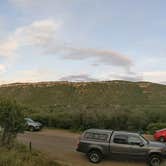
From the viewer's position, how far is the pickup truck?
1609 cm

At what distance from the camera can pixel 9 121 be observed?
18.2 meters

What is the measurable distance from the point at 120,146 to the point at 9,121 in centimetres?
638

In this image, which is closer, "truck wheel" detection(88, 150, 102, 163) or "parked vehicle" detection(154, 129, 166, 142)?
"truck wheel" detection(88, 150, 102, 163)

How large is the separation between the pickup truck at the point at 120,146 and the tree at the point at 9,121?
3.82 meters

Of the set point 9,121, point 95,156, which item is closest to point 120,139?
point 95,156

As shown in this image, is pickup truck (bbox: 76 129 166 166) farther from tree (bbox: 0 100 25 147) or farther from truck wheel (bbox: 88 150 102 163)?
tree (bbox: 0 100 25 147)

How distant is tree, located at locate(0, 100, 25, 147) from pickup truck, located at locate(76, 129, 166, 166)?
3.82 m

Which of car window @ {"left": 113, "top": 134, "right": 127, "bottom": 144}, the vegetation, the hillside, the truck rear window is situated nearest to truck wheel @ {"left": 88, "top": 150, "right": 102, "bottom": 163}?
the truck rear window

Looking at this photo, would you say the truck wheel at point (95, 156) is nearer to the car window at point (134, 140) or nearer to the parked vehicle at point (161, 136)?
the car window at point (134, 140)

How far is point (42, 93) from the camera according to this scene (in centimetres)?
9194

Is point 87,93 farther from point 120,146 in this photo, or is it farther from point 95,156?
point 120,146

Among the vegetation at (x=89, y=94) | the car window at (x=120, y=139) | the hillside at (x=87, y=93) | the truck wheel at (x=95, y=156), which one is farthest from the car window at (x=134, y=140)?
the hillside at (x=87, y=93)

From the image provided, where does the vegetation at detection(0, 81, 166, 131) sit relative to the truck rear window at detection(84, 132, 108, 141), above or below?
above

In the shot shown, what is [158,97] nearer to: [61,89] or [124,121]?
[61,89]
